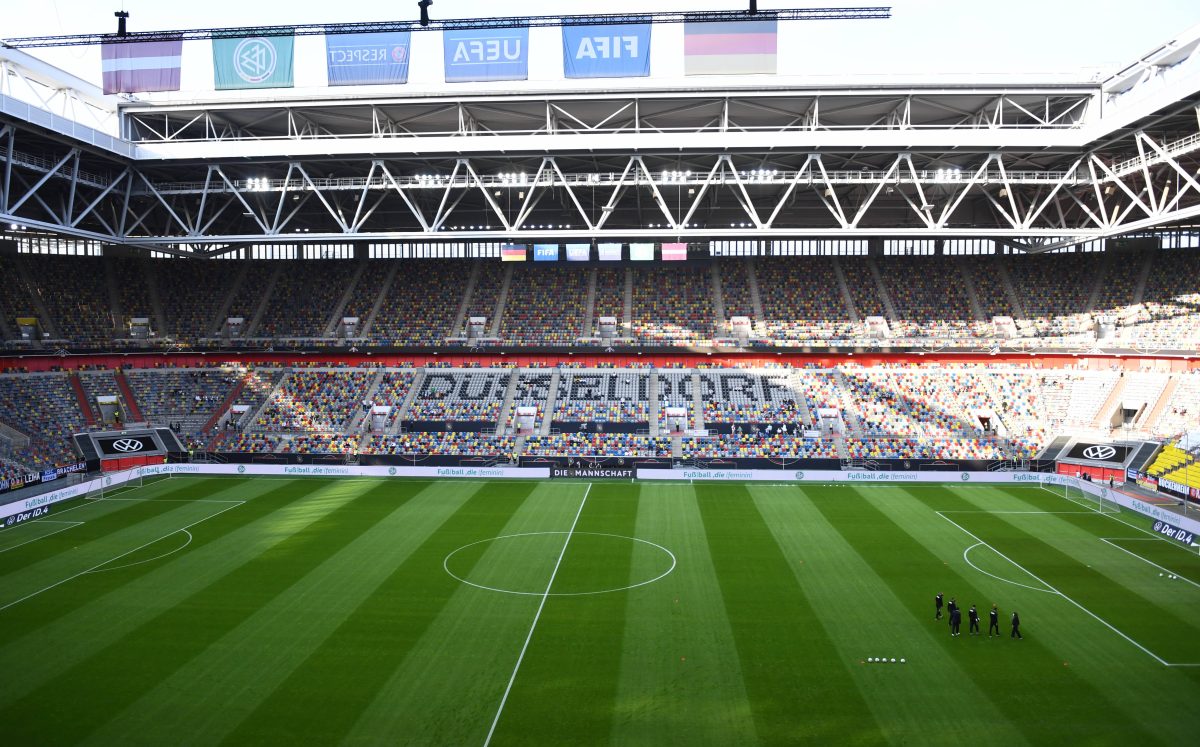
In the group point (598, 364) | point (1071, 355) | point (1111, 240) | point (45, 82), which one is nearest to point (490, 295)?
point (598, 364)

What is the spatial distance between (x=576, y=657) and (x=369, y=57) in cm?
3232

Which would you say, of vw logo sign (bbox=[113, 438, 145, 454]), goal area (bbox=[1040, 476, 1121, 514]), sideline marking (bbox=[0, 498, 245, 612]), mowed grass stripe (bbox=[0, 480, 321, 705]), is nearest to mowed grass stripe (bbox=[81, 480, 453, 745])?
mowed grass stripe (bbox=[0, 480, 321, 705])

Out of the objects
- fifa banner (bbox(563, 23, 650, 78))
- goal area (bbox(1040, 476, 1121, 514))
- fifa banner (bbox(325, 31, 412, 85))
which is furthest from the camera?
fifa banner (bbox(325, 31, 412, 85))

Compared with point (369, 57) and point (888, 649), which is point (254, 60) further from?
point (888, 649)

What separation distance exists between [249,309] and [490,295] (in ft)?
53.9

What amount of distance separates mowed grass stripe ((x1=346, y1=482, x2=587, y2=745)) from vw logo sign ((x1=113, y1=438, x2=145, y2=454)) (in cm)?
2717

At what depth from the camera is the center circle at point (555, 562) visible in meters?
24.3

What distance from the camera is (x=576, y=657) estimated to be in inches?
751

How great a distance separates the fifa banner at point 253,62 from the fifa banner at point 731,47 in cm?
1968

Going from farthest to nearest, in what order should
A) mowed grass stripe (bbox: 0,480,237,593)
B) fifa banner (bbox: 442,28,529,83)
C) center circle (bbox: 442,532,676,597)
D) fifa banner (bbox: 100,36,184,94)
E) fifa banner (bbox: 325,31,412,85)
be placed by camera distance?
fifa banner (bbox: 100,36,184,94) < fifa banner (bbox: 325,31,412,85) < fifa banner (bbox: 442,28,529,83) < mowed grass stripe (bbox: 0,480,237,593) < center circle (bbox: 442,532,676,597)

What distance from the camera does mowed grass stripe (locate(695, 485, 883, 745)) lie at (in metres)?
15.8

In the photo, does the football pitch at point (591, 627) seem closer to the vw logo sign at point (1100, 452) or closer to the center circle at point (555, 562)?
the center circle at point (555, 562)

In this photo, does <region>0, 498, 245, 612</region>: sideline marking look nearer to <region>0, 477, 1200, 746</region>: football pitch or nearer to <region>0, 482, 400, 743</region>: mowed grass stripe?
<region>0, 477, 1200, 746</region>: football pitch

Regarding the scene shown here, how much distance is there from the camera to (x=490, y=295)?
185 ft
